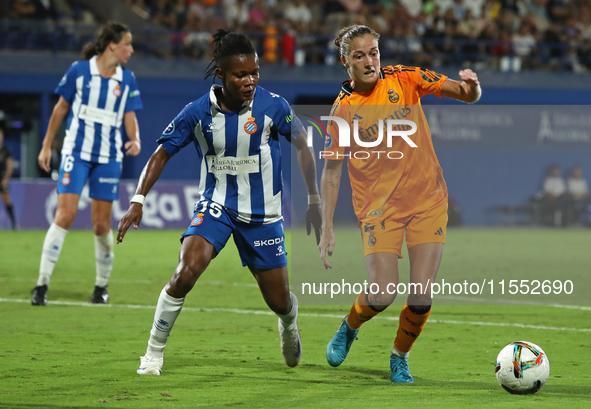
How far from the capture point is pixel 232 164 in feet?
16.6

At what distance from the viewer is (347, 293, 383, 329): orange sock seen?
207 inches

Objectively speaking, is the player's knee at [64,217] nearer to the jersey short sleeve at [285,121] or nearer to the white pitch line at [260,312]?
the white pitch line at [260,312]

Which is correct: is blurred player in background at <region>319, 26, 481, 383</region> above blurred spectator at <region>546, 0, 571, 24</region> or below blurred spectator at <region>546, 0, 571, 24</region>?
below

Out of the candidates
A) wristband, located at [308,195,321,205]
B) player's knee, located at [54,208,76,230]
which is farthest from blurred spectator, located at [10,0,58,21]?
wristband, located at [308,195,321,205]

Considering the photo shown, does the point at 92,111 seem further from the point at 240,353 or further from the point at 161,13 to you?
the point at 161,13

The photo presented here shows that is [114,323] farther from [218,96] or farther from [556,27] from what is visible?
[556,27]

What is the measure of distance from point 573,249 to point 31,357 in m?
12.8

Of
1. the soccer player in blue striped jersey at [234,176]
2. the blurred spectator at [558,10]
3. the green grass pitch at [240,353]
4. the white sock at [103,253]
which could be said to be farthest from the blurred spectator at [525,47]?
the soccer player in blue striped jersey at [234,176]

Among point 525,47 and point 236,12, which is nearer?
point 236,12

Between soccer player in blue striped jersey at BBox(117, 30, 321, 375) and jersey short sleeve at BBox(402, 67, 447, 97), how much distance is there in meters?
0.78

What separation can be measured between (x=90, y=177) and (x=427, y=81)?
411 cm

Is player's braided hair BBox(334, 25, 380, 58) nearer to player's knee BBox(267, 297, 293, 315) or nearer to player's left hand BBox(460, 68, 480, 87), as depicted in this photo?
player's left hand BBox(460, 68, 480, 87)

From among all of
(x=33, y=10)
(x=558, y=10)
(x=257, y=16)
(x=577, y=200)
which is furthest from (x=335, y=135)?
(x=558, y=10)

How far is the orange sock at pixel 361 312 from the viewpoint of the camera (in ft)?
17.2
